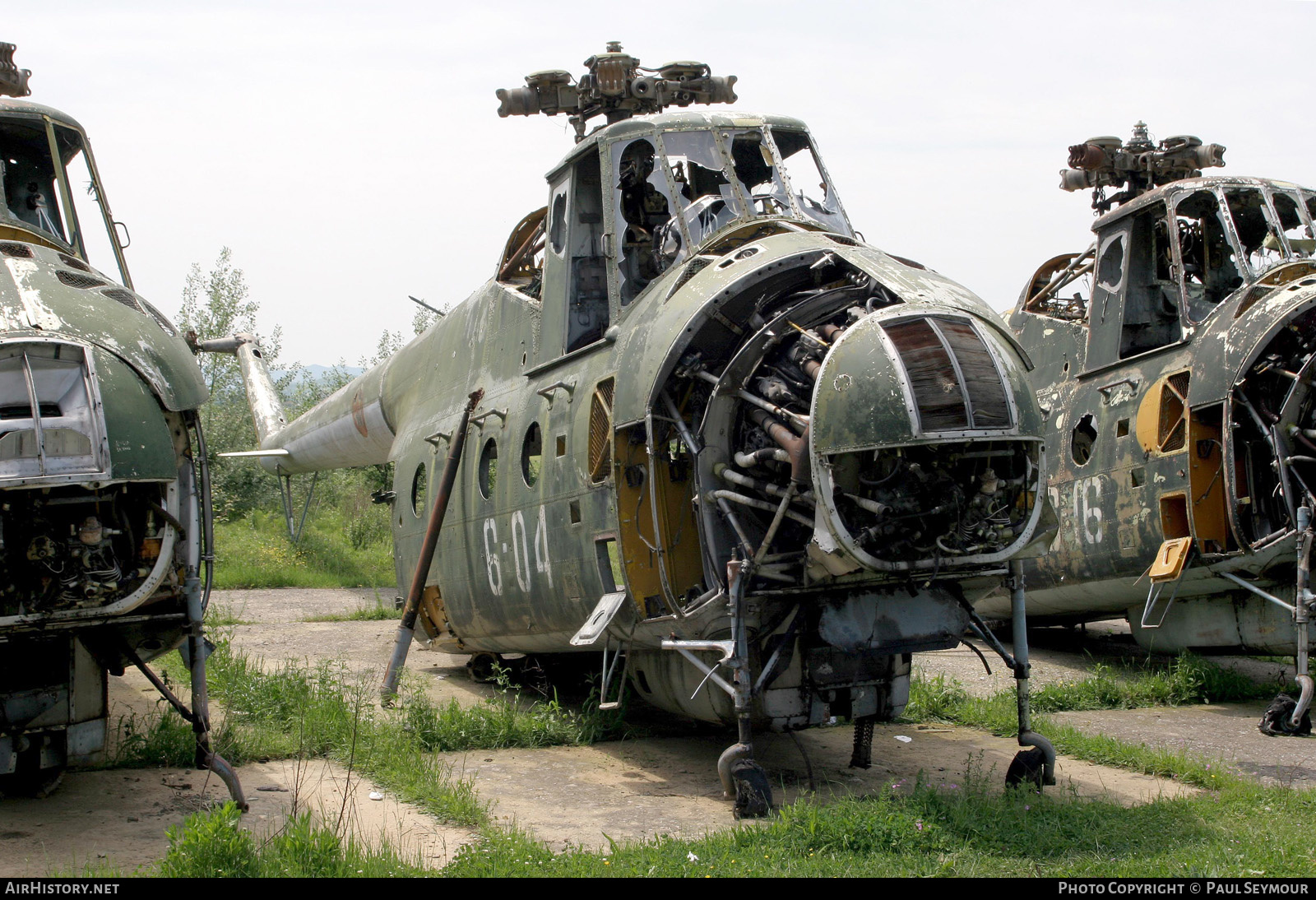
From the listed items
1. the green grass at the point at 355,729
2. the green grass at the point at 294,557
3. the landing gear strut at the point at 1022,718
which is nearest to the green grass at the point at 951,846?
the landing gear strut at the point at 1022,718

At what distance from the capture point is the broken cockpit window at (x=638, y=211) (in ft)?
29.8

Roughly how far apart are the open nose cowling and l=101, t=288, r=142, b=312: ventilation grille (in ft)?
14.0

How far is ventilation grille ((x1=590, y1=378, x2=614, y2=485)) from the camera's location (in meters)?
8.41

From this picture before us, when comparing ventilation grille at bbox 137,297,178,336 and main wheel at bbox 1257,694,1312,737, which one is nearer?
ventilation grille at bbox 137,297,178,336

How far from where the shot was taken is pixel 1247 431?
10.5 m

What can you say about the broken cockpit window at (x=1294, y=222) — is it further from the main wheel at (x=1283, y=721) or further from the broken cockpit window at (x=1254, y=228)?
the main wheel at (x=1283, y=721)

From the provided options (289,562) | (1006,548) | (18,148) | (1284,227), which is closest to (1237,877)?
(1006,548)

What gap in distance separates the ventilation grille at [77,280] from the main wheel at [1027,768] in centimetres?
638

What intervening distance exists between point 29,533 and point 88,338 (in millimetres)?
1146

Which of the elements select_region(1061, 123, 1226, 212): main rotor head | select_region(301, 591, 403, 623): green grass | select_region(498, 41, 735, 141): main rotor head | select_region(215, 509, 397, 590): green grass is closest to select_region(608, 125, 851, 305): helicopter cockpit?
select_region(498, 41, 735, 141): main rotor head

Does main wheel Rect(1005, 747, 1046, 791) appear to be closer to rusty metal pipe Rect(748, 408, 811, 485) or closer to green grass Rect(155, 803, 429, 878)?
rusty metal pipe Rect(748, 408, 811, 485)

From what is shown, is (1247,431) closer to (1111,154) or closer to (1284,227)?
(1284,227)

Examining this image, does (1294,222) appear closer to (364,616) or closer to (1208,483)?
(1208,483)

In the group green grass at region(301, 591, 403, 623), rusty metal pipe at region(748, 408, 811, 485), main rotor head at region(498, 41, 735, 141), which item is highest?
main rotor head at region(498, 41, 735, 141)
